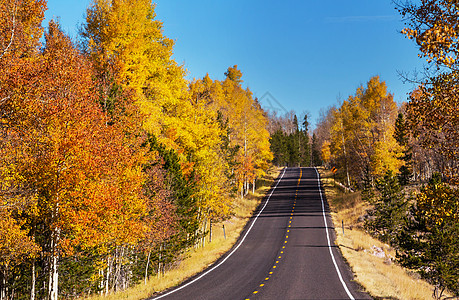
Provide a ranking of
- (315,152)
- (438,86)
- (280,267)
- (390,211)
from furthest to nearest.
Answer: (315,152) → (390,211) → (280,267) → (438,86)

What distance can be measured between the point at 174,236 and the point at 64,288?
8.39 meters

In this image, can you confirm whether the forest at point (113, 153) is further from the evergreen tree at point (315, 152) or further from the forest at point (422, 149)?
the evergreen tree at point (315, 152)

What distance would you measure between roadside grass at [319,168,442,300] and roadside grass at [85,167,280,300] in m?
9.22

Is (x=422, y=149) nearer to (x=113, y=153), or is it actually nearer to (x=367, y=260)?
(x=367, y=260)

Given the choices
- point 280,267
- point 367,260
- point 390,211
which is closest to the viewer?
point 280,267

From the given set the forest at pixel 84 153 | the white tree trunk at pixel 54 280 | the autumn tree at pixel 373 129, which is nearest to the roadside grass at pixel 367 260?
the autumn tree at pixel 373 129

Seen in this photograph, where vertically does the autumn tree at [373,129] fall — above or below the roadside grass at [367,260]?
above

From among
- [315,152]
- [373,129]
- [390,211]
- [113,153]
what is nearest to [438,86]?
[113,153]

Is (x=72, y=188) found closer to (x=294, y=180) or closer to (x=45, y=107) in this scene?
(x=45, y=107)

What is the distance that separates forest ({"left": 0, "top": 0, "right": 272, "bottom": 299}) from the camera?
11.2 metres

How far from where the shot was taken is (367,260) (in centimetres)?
2216

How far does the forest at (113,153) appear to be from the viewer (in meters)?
9.96

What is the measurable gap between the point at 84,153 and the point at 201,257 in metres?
15.6

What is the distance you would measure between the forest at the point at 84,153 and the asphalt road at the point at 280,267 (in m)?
3.90
